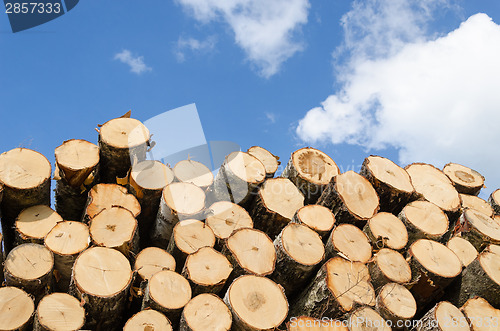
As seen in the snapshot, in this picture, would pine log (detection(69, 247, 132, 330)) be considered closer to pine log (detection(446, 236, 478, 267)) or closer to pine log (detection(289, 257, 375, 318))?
pine log (detection(289, 257, 375, 318))

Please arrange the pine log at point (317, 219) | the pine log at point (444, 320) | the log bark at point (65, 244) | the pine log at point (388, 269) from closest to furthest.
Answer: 1. the pine log at point (444, 320)
2. the log bark at point (65, 244)
3. the pine log at point (388, 269)
4. the pine log at point (317, 219)

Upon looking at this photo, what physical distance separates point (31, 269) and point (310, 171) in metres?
3.56

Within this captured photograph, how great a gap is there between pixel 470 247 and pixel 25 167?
216 inches

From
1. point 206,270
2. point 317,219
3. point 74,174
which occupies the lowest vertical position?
point 206,270

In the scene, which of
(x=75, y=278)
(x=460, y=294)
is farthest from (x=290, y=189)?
(x=75, y=278)

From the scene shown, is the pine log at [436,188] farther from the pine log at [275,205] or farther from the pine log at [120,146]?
the pine log at [120,146]

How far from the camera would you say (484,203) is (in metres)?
6.32

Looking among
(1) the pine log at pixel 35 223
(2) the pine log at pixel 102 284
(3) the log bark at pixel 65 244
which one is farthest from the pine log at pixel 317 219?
(1) the pine log at pixel 35 223

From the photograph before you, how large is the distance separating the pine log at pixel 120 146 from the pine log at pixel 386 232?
300 cm

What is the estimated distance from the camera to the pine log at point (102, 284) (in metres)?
3.71

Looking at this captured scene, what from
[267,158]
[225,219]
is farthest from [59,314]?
[267,158]

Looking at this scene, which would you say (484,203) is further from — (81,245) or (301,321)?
(81,245)

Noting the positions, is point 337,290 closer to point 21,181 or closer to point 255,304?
point 255,304

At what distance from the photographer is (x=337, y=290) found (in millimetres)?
4074
